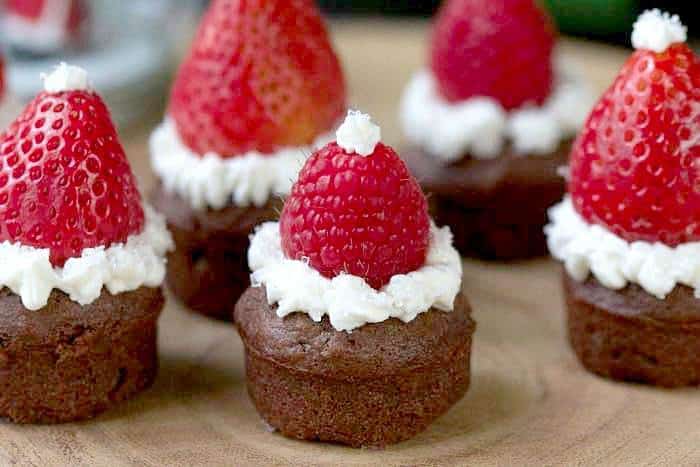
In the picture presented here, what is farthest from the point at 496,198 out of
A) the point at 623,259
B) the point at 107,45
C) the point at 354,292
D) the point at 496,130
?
the point at 107,45

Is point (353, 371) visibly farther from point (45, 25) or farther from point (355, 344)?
point (45, 25)

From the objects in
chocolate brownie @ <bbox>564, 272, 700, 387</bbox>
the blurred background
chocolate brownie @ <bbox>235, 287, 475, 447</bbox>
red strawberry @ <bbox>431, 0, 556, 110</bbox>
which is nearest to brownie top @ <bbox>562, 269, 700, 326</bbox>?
chocolate brownie @ <bbox>564, 272, 700, 387</bbox>

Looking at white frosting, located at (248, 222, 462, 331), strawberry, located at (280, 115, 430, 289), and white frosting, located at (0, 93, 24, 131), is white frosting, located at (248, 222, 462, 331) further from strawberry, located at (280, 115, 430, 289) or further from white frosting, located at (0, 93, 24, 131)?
white frosting, located at (0, 93, 24, 131)

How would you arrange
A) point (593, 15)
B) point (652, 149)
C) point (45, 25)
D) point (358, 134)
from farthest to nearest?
1. point (593, 15)
2. point (45, 25)
3. point (652, 149)
4. point (358, 134)

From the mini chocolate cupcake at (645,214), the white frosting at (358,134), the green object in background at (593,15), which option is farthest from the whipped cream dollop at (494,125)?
the green object in background at (593,15)

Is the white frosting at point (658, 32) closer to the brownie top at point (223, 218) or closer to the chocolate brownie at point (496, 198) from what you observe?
the chocolate brownie at point (496, 198)
